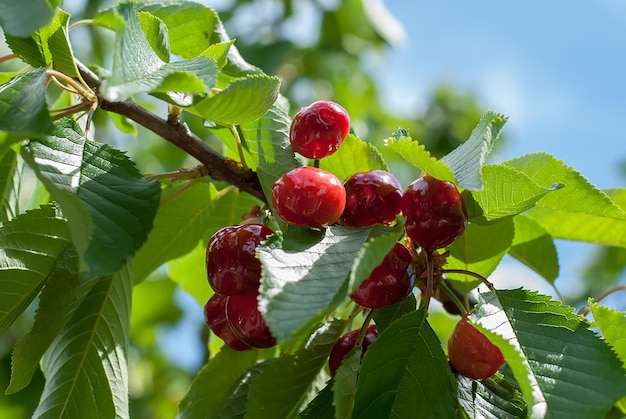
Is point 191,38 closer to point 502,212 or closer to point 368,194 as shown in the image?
point 368,194

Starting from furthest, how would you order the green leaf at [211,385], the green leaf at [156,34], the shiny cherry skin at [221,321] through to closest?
1. the green leaf at [211,385]
2. the shiny cherry skin at [221,321]
3. the green leaf at [156,34]

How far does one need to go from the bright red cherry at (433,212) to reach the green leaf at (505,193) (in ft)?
0.10

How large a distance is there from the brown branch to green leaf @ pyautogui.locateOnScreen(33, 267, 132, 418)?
22 cm

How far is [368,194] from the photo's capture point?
0.97m

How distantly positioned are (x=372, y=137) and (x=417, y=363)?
9.00ft

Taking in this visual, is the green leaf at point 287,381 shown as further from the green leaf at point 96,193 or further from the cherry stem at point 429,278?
the green leaf at point 96,193

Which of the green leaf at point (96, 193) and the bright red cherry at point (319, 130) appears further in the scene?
the bright red cherry at point (319, 130)

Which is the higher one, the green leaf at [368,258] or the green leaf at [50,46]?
the green leaf at [50,46]

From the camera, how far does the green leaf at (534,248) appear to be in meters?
1.35

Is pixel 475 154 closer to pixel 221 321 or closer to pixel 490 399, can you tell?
pixel 490 399

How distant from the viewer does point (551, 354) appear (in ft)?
2.79

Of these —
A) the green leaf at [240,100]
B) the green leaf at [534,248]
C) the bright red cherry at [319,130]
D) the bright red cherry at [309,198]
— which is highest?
the green leaf at [534,248]

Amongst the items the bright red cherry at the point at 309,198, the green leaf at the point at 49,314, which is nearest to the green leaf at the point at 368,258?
the bright red cherry at the point at 309,198

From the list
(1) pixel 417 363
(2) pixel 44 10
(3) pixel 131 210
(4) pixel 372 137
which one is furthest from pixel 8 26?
(4) pixel 372 137
